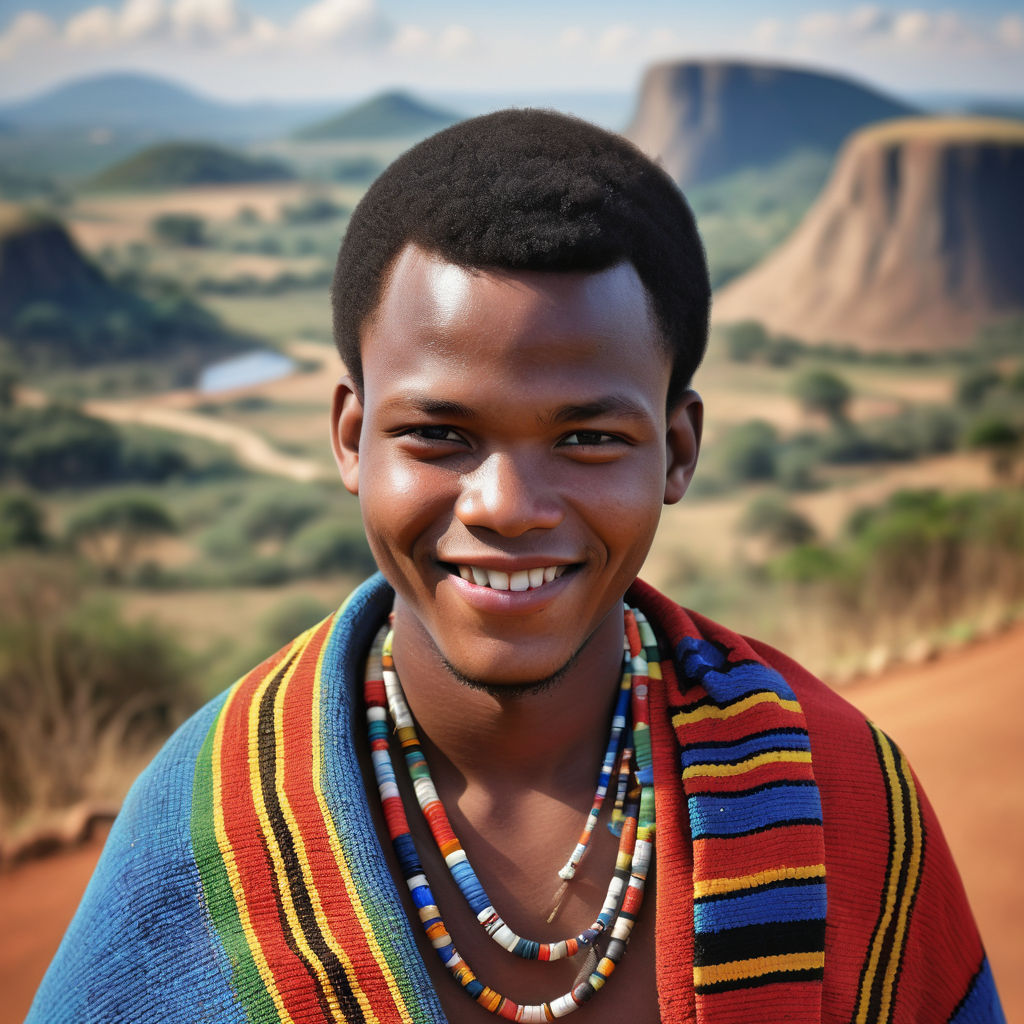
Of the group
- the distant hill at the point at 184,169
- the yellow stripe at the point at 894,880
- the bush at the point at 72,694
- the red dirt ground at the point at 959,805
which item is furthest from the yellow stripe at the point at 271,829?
the distant hill at the point at 184,169

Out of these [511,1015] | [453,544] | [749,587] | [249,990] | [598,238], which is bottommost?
[749,587]

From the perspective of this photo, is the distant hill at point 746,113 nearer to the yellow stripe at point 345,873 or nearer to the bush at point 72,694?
the bush at point 72,694

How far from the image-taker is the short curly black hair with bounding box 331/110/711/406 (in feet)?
4.07

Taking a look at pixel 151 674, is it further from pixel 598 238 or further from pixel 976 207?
pixel 976 207

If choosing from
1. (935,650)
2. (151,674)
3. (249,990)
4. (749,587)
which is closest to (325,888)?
(249,990)

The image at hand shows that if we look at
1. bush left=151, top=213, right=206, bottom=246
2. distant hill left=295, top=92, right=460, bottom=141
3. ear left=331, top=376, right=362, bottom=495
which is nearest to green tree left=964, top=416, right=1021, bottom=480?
ear left=331, top=376, right=362, bottom=495

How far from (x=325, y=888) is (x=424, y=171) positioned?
91 centimetres

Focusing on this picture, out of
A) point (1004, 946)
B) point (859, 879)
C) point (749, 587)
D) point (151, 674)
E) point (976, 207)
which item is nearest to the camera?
point (859, 879)

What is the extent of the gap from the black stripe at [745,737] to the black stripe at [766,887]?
0.19 meters

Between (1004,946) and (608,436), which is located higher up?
(608,436)

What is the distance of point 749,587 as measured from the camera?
10945 millimetres

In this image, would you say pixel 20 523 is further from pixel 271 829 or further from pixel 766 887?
pixel 766 887

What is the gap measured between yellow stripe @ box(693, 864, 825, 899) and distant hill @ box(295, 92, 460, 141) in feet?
114

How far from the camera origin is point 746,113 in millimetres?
34094
